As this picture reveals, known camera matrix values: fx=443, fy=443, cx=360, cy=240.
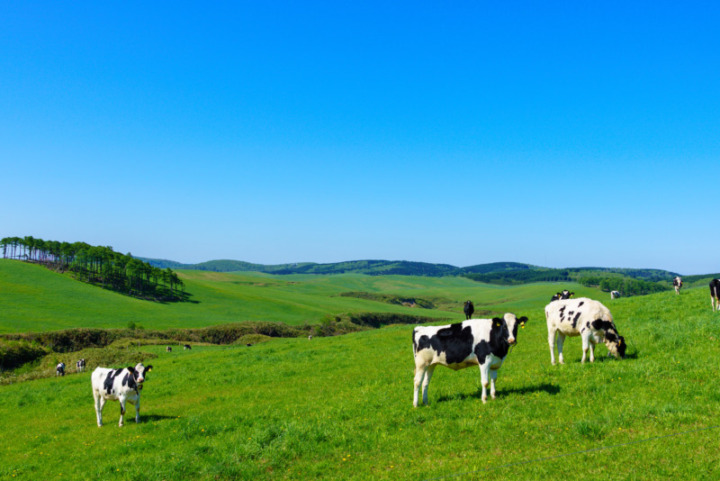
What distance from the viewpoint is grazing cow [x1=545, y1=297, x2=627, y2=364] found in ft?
50.3

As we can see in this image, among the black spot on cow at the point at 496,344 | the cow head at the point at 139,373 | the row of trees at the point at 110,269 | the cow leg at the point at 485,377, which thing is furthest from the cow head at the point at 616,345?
the row of trees at the point at 110,269

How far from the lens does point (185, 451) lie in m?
12.3

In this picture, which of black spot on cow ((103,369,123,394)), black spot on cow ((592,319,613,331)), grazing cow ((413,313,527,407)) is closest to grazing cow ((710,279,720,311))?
black spot on cow ((592,319,613,331))

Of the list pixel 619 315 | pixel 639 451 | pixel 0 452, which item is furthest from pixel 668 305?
pixel 0 452

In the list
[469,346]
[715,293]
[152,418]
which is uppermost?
[715,293]

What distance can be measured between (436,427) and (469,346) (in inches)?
104

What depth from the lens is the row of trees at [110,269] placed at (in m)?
116

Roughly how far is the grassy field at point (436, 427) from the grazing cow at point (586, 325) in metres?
0.62

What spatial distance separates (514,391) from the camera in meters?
13.3

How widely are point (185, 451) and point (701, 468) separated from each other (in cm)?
1185

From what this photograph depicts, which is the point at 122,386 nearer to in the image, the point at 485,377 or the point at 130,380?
the point at 130,380

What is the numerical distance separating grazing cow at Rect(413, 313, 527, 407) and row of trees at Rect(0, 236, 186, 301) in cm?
11273

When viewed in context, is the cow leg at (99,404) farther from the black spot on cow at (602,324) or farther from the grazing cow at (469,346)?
the black spot on cow at (602,324)

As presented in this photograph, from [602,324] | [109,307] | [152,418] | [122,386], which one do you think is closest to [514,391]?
[602,324]
